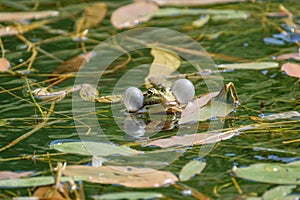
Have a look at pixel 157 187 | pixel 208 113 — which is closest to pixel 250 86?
pixel 208 113

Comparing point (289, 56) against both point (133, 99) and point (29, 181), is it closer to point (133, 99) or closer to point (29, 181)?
point (133, 99)

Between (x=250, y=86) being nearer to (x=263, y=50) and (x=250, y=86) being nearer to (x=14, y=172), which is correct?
(x=263, y=50)

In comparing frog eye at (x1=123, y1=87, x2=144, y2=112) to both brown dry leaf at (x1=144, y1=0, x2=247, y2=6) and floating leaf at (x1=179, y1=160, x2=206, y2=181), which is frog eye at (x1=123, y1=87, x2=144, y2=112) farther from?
brown dry leaf at (x1=144, y1=0, x2=247, y2=6)

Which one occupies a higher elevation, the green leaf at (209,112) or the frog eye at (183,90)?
the frog eye at (183,90)

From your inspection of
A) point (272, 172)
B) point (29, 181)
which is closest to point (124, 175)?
point (29, 181)

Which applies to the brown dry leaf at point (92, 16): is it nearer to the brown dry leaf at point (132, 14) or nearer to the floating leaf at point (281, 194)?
the brown dry leaf at point (132, 14)

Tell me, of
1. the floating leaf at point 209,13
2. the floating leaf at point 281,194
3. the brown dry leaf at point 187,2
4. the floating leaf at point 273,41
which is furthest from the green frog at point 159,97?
the brown dry leaf at point 187,2

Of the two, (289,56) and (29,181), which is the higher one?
(29,181)
